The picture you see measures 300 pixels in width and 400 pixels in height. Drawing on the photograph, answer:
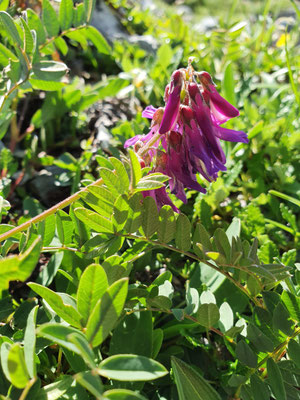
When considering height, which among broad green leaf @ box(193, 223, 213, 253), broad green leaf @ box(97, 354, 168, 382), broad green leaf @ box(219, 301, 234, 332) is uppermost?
broad green leaf @ box(97, 354, 168, 382)

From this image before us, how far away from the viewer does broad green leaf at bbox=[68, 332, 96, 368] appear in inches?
30.7

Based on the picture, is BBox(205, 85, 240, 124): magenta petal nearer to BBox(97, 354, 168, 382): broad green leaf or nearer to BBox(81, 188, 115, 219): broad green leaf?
BBox(81, 188, 115, 219): broad green leaf

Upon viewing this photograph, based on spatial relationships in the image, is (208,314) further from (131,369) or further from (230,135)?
(230,135)

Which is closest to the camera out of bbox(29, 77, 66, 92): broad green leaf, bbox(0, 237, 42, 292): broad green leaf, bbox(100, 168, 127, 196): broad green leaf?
bbox(0, 237, 42, 292): broad green leaf

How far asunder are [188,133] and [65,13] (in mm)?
750

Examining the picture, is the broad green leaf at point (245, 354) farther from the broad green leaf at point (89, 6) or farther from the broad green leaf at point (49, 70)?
the broad green leaf at point (89, 6)

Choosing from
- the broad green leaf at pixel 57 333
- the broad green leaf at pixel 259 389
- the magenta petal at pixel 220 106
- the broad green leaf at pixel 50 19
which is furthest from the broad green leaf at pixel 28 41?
the broad green leaf at pixel 259 389

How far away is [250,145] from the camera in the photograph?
6.61 ft

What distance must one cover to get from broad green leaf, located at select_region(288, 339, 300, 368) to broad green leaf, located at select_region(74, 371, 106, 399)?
0.50m

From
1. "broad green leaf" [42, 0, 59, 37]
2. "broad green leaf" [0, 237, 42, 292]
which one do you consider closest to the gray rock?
"broad green leaf" [42, 0, 59, 37]

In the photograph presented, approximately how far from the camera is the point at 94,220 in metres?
1.15

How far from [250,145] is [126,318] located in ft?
3.63

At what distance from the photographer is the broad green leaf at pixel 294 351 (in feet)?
3.52

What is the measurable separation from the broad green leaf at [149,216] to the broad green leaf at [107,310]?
1.13 feet
